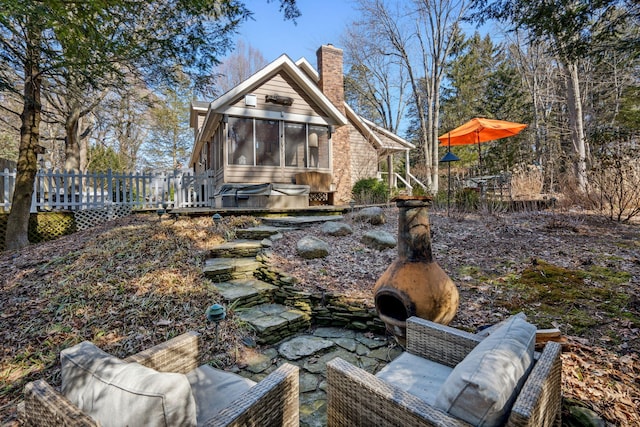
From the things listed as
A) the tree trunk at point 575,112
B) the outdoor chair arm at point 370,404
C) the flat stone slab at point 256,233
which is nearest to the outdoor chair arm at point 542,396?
the outdoor chair arm at point 370,404

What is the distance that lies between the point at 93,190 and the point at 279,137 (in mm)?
5531

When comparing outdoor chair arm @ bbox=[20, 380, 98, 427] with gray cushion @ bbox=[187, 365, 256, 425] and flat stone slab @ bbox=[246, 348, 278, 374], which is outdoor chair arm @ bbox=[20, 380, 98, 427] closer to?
gray cushion @ bbox=[187, 365, 256, 425]

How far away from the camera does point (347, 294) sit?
340 centimetres

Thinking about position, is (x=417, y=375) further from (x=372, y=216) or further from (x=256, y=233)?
(x=372, y=216)

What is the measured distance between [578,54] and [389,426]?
5.88m

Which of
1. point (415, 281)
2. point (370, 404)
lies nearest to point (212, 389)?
point (370, 404)

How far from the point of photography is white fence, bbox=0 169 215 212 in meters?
6.95

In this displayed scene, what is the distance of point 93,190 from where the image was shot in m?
8.15

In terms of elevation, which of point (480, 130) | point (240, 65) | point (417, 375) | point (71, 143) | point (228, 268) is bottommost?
point (417, 375)

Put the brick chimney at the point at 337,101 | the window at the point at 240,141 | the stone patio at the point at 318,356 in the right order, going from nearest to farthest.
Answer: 1. the stone patio at the point at 318,356
2. the window at the point at 240,141
3. the brick chimney at the point at 337,101

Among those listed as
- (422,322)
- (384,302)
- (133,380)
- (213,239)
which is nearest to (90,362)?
(133,380)

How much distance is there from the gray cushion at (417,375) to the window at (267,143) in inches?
339

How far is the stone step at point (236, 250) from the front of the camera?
14.3ft

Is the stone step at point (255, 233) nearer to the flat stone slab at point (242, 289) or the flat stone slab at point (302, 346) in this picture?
the flat stone slab at point (242, 289)
